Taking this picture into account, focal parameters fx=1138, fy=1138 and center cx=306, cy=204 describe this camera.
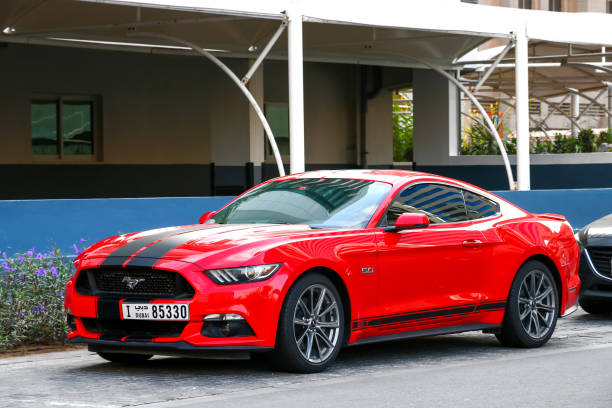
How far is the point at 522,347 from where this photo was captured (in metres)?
9.53

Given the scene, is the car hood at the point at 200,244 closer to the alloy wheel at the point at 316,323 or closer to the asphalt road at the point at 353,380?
the alloy wheel at the point at 316,323

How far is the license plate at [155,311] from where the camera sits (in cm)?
754

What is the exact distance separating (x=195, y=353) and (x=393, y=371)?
1569 millimetres

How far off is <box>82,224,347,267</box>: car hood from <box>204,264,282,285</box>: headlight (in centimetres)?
5

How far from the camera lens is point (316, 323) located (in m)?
7.87

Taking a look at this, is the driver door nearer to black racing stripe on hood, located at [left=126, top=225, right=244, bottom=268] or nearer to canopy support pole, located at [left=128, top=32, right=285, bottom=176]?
black racing stripe on hood, located at [left=126, top=225, right=244, bottom=268]

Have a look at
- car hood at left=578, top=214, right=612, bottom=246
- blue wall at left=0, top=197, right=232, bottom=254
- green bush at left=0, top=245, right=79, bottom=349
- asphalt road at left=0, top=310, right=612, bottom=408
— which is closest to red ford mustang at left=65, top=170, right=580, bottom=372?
asphalt road at left=0, top=310, right=612, bottom=408

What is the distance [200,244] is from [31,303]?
2.68 metres

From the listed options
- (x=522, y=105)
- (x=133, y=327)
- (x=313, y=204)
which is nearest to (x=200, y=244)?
(x=133, y=327)

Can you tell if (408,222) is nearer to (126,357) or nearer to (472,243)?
(472,243)

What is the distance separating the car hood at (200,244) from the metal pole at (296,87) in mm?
7060

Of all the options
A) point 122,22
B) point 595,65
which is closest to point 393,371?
point 122,22

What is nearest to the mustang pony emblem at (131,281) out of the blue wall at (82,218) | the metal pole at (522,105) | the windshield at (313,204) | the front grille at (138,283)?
the front grille at (138,283)

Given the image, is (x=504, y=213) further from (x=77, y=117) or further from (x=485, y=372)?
(x=77, y=117)
